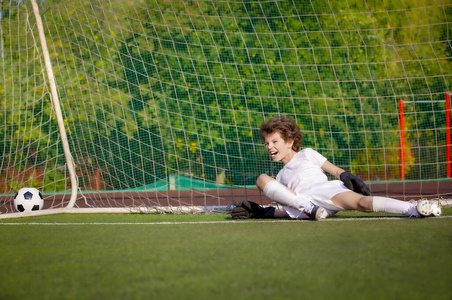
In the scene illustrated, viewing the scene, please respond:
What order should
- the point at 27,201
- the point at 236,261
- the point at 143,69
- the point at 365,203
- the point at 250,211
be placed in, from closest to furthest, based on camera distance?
the point at 236,261, the point at 365,203, the point at 250,211, the point at 27,201, the point at 143,69

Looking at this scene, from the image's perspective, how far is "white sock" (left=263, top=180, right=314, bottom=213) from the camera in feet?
15.6

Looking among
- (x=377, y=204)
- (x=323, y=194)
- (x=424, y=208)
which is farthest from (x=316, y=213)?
(x=424, y=208)

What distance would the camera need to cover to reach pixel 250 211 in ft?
17.1

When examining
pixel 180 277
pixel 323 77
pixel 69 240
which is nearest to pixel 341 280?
pixel 180 277

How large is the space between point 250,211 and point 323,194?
0.70 meters

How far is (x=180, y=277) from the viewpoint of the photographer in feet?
8.89

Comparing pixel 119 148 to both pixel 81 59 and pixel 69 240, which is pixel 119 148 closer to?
pixel 81 59

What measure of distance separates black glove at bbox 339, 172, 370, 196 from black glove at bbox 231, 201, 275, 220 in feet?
2.48

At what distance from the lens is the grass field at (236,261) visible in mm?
2436

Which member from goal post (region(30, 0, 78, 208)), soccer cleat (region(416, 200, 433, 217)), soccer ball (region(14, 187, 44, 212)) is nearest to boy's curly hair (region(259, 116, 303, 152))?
soccer cleat (region(416, 200, 433, 217))

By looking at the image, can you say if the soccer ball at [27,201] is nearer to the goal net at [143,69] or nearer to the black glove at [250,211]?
the goal net at [143,69]

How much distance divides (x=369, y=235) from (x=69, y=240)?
77.2 inches

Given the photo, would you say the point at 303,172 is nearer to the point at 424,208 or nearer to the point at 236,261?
the point at 424,208

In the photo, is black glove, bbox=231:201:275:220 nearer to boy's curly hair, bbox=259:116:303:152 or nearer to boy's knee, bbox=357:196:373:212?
boy's curly hair, bbox=259:116:303:152
